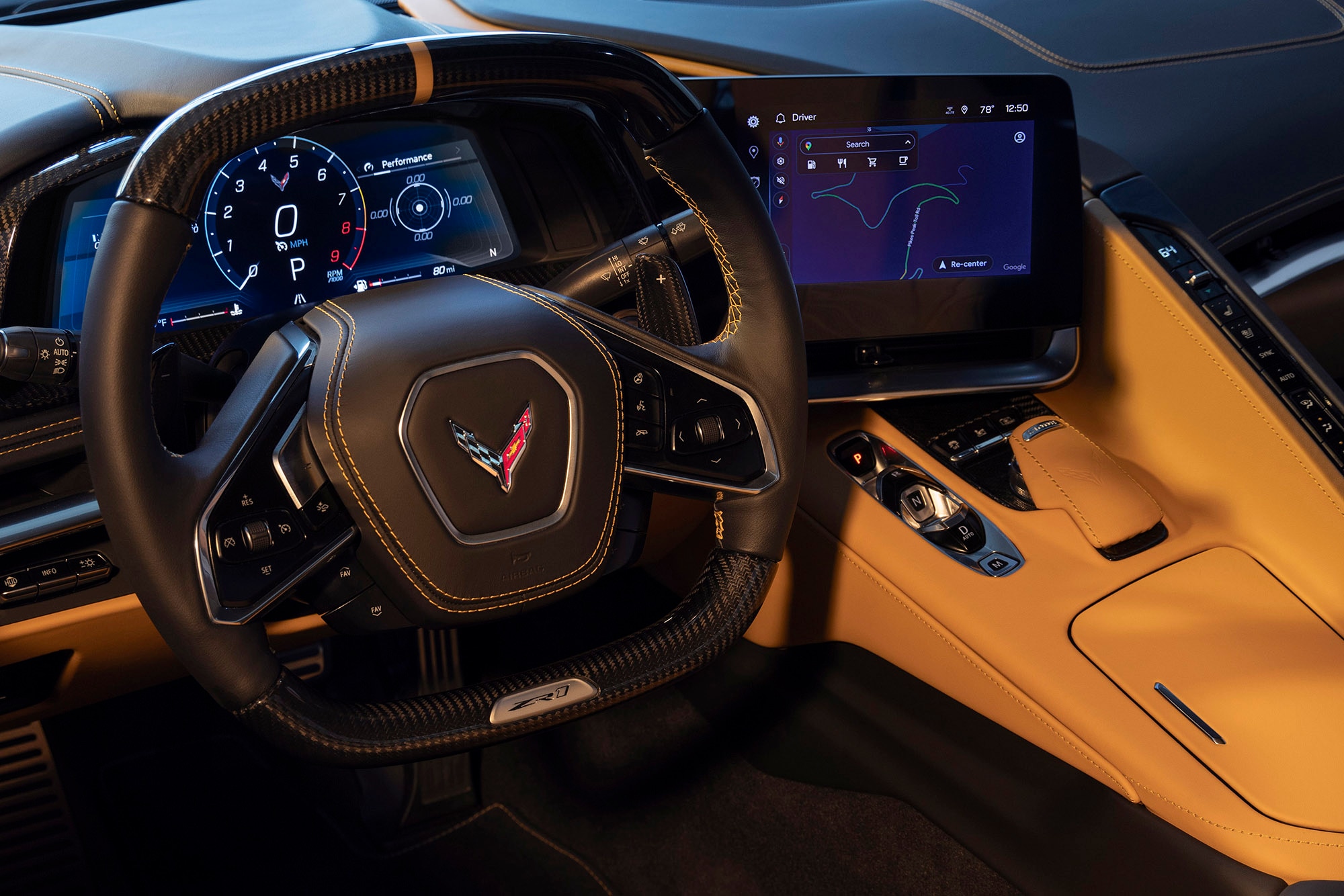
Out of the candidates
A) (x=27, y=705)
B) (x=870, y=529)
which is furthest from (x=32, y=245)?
(x=870, y=529)

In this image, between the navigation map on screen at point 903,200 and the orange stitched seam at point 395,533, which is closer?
the orange stitched seam at point 395,533

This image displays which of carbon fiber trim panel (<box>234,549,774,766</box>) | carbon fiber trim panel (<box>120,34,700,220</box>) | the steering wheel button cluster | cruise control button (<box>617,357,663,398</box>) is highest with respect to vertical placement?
carbon fiber trim panel (<box>120,34,700,220</box>)

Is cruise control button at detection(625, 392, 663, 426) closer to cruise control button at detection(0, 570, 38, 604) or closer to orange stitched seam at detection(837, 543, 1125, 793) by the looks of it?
orange stitched seam at detection(837, 543, 1125, 793)

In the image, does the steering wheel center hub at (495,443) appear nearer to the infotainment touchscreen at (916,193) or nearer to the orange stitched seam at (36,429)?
the orange stitched seam at (36,429)

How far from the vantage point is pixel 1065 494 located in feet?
4.00

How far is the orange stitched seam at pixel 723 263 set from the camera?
33.6 inches

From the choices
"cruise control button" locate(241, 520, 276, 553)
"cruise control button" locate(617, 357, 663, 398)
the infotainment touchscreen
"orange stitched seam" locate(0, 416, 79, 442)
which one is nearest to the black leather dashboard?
the infotainment touchscreen

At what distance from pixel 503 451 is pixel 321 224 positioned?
1.82 feet

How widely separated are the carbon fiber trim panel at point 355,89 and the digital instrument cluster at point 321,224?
0.44 m

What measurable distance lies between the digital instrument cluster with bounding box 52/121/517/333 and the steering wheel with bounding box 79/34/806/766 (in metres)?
0.37

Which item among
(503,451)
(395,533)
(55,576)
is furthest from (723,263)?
(55,576)

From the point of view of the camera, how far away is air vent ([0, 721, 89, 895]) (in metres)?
1.31

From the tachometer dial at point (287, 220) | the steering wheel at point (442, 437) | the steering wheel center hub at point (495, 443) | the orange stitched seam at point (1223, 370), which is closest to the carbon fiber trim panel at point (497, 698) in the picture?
the steering wheel at point (442, 437)

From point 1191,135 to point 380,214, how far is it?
1412 mm
